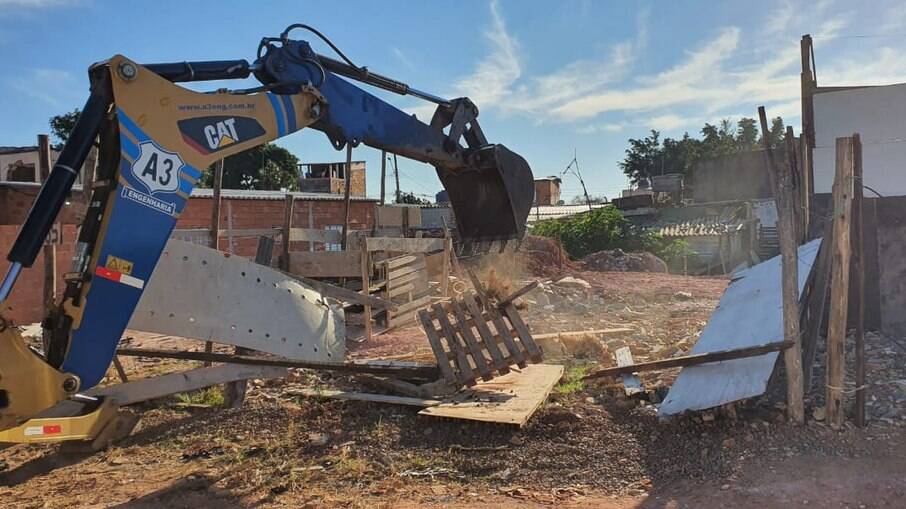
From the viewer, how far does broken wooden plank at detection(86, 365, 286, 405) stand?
565 centimetres

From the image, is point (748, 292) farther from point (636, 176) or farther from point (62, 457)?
point (636, 176)

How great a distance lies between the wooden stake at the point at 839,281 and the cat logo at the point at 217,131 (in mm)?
4203

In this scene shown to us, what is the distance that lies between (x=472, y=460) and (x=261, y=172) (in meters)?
36.7

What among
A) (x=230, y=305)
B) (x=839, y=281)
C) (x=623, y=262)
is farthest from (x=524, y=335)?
(x=623, y=262)

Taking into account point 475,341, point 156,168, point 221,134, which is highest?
point 221,134

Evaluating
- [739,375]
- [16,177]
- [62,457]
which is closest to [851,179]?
[739,375]

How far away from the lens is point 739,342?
18.4 ft

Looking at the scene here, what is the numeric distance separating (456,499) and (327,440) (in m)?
1.63

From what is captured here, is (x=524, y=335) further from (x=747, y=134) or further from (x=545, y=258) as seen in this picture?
(x=747, y=134)

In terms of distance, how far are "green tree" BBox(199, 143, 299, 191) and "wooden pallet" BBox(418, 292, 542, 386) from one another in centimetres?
3388

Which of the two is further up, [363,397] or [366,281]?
[366,281]

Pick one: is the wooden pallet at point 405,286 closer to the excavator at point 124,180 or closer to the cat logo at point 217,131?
the excavator at point 124,180

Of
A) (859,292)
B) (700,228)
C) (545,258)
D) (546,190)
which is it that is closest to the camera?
(859,292)

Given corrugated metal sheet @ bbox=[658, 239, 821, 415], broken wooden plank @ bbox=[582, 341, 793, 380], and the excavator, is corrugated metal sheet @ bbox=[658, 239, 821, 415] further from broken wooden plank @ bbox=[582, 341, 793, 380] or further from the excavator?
the excavator
